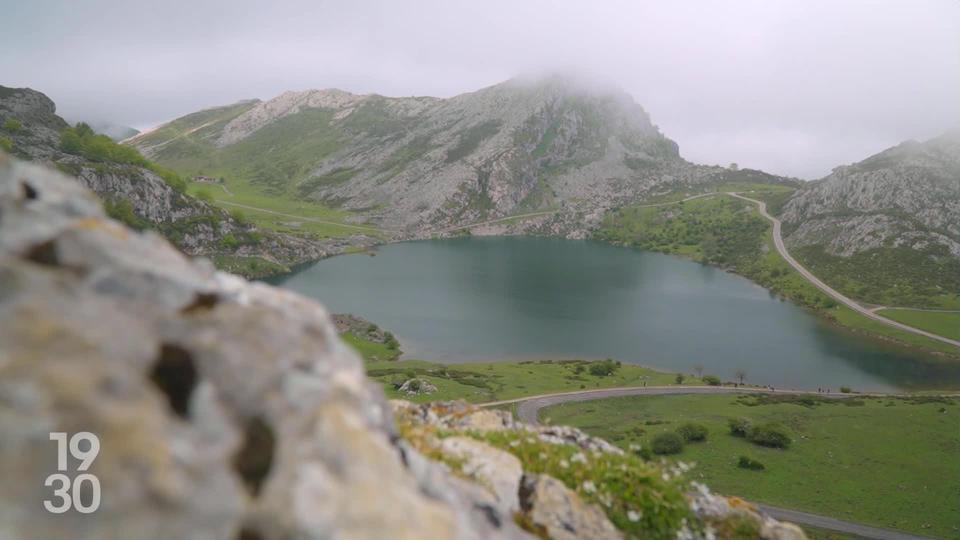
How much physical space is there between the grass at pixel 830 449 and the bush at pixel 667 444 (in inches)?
36.1

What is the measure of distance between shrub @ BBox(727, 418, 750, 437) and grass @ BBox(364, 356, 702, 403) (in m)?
24.1

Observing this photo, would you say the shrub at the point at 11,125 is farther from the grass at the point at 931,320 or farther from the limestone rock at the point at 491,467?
the grass at the point at 931,320

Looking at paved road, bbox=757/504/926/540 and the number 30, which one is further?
paved road, bbox=757/504/926/540

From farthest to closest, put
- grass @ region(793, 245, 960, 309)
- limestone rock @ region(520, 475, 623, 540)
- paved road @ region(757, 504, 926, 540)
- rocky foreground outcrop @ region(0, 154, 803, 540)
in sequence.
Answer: grass @ region(793, 245, 960, 309) < paved road @ region(757, 504, 926, 540) < limestone rock @ region(520, 475, 623, 540) < rocky foreground outcrop @ region(0, 154, 803, 540)

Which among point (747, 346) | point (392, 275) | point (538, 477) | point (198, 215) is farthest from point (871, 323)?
point (198, 215)

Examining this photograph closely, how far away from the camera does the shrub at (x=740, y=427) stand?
55.7m

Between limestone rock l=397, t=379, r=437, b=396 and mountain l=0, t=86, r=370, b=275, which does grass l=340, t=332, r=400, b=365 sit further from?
mountain l=0, t=86, r=370, b=275

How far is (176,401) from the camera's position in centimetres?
671

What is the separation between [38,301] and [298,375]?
11.1 ft

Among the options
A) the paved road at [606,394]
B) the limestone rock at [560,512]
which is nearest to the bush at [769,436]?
the paved road at [606,394]

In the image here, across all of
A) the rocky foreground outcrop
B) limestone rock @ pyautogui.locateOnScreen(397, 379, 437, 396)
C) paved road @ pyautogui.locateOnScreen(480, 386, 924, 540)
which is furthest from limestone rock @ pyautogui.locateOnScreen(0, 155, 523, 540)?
limestone rock @ pyautogui.locateOnScreen(397, 379, 437, 396)

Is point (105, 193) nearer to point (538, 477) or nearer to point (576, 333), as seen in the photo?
point (576, 333)

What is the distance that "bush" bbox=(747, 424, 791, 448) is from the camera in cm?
5359

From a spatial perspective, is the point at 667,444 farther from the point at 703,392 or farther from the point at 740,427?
the point at 703,392
